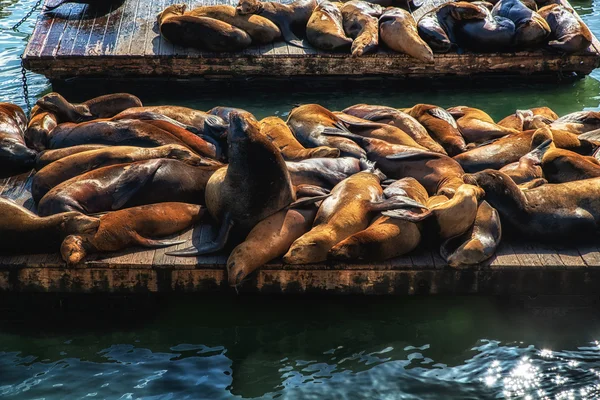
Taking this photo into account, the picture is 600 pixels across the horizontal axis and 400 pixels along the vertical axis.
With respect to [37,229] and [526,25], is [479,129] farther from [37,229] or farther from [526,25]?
[37,229]

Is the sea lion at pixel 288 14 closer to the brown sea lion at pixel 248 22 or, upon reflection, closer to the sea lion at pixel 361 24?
the brown sea lion at pixel 248 22

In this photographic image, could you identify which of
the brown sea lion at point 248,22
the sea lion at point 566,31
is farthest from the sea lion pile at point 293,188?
the sea lion at point 566,31

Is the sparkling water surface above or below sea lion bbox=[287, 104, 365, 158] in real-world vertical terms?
below

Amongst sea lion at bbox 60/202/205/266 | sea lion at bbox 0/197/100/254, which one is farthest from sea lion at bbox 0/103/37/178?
sea lion at bbox 60/202/205/266

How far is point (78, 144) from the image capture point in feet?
24.7

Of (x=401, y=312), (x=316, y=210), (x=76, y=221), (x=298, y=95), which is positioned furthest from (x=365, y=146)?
(x=298, y=95)

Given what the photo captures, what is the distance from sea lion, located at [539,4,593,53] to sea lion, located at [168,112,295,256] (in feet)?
19.1

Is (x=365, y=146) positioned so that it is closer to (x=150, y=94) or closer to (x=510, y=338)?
(x=510, y=338)

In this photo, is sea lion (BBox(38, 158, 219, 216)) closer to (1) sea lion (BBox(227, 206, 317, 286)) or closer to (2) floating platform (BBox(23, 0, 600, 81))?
Result: (1) sea lion (BBox(227, 206, 317, 286))

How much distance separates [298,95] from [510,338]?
214 inches

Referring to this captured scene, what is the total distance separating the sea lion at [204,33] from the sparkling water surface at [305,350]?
15.4 ft

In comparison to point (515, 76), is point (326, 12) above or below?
above

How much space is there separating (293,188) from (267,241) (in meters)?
0.68

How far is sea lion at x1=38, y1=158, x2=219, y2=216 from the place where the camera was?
6.49 meters
